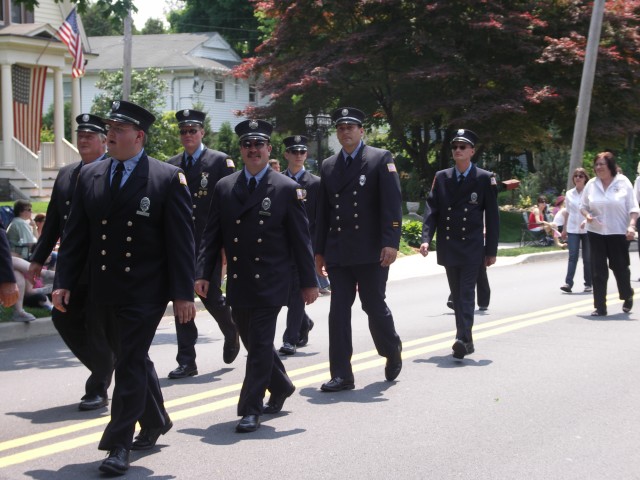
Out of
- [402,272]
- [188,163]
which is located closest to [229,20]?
[402,272]

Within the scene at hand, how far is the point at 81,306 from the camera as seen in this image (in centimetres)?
714

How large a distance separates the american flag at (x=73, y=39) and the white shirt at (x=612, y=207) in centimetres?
1650

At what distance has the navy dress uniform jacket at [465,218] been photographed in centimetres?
966

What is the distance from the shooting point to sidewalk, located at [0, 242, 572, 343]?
11.4 meters

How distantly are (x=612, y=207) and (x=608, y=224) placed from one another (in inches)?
8.4

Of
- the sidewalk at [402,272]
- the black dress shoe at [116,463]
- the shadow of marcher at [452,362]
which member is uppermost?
the black dress shoe at [116,463]

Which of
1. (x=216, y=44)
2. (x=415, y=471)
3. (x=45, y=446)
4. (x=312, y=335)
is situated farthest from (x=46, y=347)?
(x=216, y=44)

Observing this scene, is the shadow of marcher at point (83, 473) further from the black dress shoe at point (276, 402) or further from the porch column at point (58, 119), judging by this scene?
the porch column at point (58, 119)

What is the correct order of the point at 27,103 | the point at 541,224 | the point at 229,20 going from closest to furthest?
the point at 541,224
the point at 27,103
the point at 229,20

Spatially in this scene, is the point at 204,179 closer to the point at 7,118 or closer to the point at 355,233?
the point at 355,233

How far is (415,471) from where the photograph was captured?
5.89 meters

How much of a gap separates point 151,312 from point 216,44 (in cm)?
5546

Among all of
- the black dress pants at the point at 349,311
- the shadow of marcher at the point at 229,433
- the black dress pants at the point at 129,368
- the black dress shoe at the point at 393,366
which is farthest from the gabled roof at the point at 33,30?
the black dress pants at the point at 129,368

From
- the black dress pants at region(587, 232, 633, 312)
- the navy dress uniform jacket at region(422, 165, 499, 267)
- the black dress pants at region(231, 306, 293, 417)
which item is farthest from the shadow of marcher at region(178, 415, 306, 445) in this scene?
the black dress pants at region(587, 232, 633, 312)
